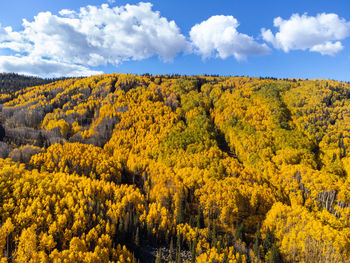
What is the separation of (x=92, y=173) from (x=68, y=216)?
199 feet

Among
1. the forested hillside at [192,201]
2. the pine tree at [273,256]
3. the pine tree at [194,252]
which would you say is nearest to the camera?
the pine tree at [194,252]

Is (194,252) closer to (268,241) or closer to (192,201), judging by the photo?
(268,241)

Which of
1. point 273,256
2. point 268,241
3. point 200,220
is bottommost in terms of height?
point 273,256

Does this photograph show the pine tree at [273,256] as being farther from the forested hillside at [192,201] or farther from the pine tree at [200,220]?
the pine tree at [200,220]

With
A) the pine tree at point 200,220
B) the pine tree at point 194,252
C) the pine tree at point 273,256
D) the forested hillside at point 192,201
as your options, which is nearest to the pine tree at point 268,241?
the forested hillside at point 192,201

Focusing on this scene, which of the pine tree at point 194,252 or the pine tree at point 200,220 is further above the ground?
the pine tree at point 200,220

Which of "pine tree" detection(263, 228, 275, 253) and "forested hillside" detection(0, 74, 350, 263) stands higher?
"forested hillside" detection(0, 74, 350, 263)

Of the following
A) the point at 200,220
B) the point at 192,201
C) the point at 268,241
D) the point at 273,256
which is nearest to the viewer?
the point at 273,256

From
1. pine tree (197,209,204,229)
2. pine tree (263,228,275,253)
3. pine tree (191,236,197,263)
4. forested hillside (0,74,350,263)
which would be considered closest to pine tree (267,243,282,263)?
forested hillside (0,74,350,263)

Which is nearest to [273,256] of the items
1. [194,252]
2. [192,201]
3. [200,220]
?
[194,252]

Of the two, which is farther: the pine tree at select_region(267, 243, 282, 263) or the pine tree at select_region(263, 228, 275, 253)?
the pine tree at select_region(263, 228, 275, 253)

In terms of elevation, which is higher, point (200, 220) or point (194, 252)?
point (200, 220)

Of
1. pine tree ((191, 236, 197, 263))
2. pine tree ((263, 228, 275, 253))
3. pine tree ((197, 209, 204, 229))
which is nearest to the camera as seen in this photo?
pine tree ((191, 236, 197, 263))

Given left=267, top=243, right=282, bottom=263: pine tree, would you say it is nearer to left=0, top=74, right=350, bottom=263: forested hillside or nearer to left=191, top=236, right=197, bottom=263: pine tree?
left=0, top=74, right=350, bottom=263: forested hillside
